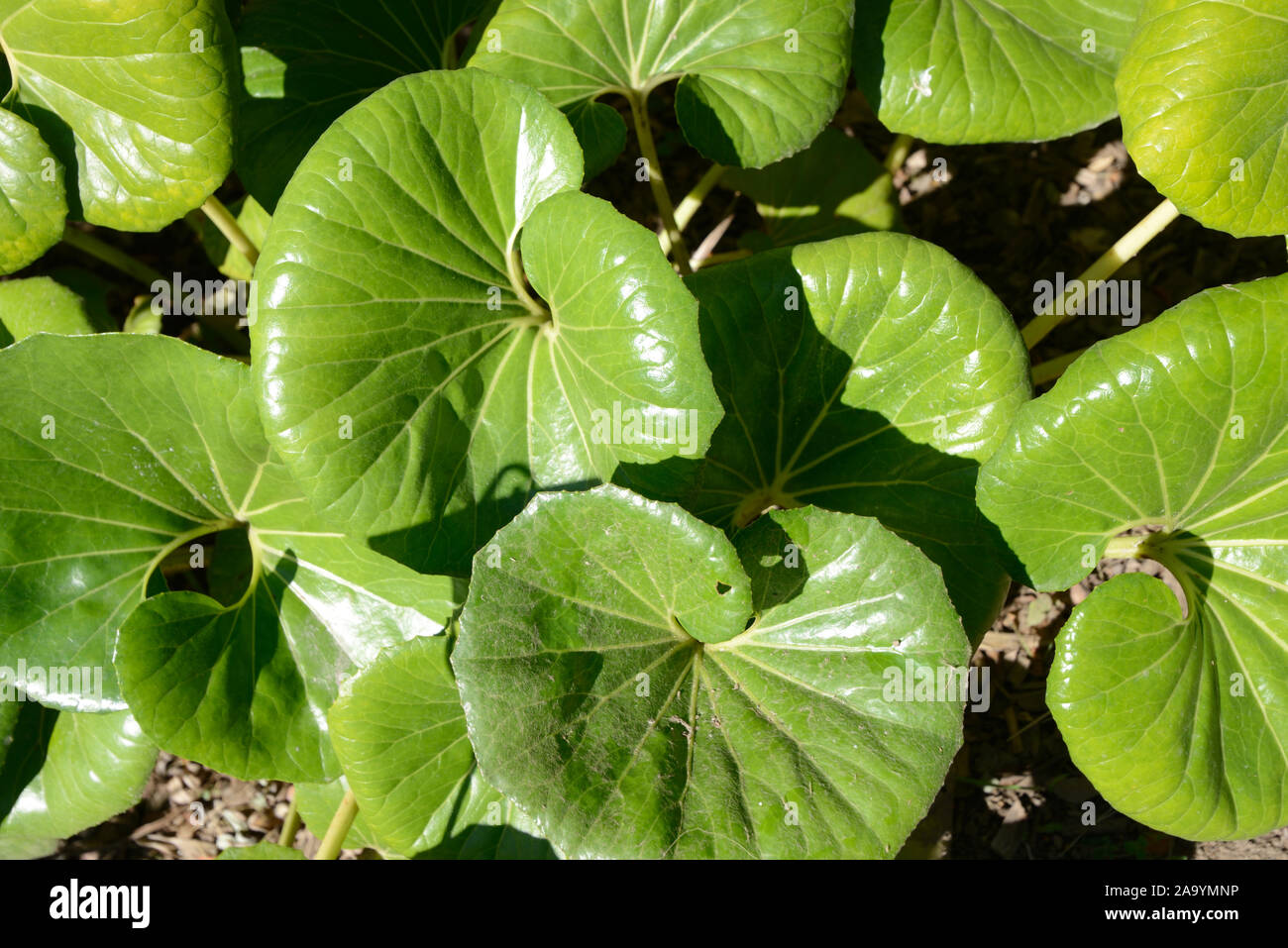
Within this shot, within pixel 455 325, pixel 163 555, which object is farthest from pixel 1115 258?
pixel 163 555

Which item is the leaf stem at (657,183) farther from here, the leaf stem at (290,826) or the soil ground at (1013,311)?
the leaf stem at (290,826)

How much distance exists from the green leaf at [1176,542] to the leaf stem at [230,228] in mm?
1879

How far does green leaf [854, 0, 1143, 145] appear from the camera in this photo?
2.30 m

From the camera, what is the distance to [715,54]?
7.44 ft

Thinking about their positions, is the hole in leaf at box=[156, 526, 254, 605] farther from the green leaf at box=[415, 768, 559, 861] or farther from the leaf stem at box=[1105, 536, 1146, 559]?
the leaf stem at box=[1105, 536, 1146, 559]

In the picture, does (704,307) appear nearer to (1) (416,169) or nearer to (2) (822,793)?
(1) (416,169)

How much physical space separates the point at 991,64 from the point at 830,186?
0.62 metres

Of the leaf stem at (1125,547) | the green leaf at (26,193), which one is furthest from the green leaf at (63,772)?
the leaf stem at (1125,547)

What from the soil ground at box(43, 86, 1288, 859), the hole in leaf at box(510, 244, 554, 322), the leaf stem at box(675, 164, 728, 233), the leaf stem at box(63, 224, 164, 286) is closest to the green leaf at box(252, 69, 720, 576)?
the hole in leaf at box(510, 244, 554, 322)

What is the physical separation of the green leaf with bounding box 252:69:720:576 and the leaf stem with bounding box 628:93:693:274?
458 mm

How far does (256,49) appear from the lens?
2379mm

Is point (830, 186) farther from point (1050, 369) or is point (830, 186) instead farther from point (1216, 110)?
point (1216, 110)

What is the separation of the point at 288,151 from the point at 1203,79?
6.59 feet

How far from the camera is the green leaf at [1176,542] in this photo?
1873 millimetres
